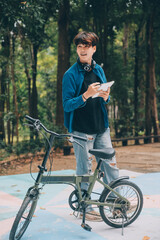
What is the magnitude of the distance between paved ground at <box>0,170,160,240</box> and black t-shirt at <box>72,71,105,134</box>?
119 centimetres

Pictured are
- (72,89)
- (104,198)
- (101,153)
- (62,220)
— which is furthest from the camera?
(62,220)

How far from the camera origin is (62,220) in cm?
445

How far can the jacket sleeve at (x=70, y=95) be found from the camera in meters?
4.02

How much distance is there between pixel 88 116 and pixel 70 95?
13.9 inches

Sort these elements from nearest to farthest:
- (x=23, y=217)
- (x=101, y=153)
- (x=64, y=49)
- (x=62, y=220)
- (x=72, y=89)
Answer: (x=23, y=217), (x=101, y=153), (x=72, y=89), (x=62, y=220), (x=64, y=49)

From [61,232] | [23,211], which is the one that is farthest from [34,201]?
[61,232]

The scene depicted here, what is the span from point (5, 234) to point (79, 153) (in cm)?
129

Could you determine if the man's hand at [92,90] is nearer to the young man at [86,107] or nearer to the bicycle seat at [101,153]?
the young man at [86,107]

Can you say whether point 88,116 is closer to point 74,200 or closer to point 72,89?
point 72,89

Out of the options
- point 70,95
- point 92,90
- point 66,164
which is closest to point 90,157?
point 70,95

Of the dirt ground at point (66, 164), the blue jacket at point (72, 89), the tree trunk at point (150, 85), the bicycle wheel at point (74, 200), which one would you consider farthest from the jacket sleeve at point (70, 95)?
the tree trunk at point (150, 85)

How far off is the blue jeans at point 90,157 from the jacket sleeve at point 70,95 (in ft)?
1.29

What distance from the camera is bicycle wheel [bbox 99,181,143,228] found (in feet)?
13.4

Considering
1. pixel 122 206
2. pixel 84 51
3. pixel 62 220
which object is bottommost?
pixel 62 220
